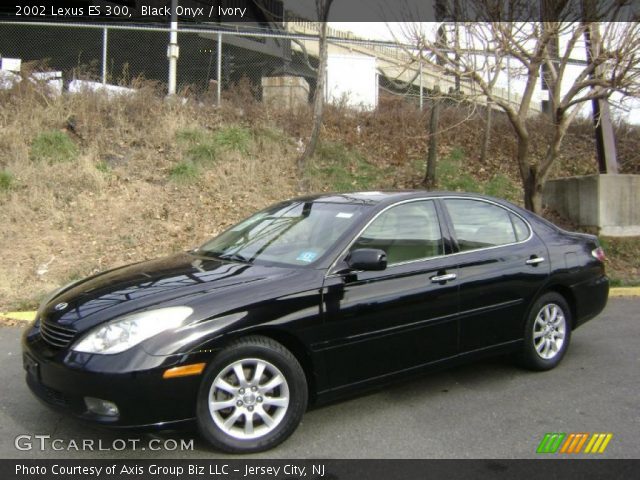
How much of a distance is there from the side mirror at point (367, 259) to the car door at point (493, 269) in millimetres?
853

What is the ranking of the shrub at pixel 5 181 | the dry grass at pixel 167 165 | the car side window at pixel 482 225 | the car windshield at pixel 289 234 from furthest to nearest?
the shrub at pixel 5 181 < the dry grass at pixel 167 165 < the car side window at pixel 482 225 < the car windshield at pixel 289 234

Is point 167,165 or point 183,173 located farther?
point 167,165

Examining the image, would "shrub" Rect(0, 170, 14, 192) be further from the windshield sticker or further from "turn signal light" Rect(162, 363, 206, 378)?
"turn signal light" Rect(162, 363, 206, 378)

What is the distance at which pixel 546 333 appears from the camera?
5.01 metres

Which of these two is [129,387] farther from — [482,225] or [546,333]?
[546,333]

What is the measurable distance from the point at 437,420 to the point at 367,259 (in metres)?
1.23

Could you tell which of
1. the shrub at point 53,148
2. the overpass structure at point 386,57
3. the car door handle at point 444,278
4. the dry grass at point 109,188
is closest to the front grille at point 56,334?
the car door handle at point 444,278

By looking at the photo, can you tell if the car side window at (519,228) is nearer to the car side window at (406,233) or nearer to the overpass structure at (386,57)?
the car side window at (406,233)

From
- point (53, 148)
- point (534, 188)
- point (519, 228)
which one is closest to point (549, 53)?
point (534, 188)

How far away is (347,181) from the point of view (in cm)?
1208

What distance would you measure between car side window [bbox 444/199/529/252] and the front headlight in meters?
2.32

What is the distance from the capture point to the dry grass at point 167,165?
8.95m

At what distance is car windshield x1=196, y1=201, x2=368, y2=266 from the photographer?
4090mm

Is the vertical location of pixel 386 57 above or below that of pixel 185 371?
above
